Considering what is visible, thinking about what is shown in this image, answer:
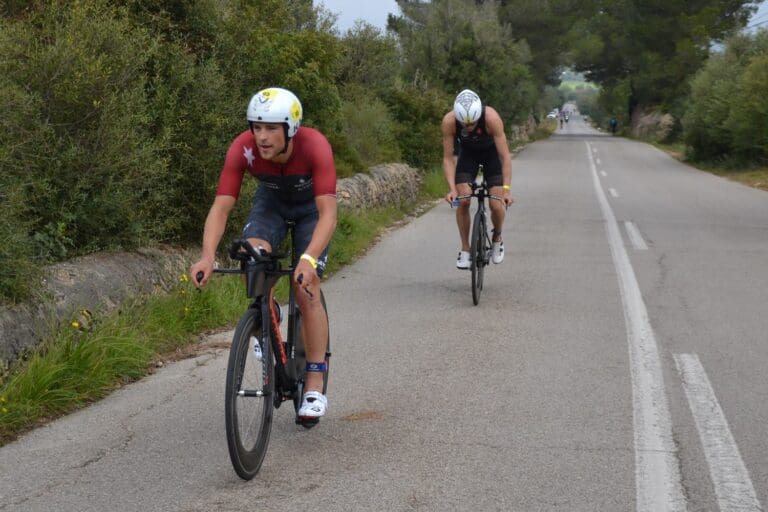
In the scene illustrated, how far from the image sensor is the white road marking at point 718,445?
4461mm

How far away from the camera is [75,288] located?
6.91 metres

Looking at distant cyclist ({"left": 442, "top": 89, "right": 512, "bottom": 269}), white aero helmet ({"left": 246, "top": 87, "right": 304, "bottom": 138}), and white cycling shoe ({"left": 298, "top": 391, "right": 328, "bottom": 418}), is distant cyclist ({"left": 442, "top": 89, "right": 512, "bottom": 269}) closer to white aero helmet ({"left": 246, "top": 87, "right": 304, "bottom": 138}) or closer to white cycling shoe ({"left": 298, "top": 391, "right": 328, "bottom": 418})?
white cycling shoe ({"left": 298, "top": 391, "right": 328, "bottom": 418})

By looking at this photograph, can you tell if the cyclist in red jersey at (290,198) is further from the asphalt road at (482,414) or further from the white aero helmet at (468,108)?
the white aero helmet at (468,108)

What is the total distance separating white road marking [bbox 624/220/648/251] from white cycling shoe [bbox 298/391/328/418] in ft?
29.7

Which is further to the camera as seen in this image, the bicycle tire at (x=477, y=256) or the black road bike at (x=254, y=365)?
the bicycle tire at (x=477, y=256)

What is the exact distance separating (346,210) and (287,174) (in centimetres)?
938

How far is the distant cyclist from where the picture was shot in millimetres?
9250

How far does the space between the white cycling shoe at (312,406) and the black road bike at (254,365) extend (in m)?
0.20

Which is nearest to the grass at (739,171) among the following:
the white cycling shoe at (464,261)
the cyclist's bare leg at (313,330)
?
the white cycling shoe at (464,261)

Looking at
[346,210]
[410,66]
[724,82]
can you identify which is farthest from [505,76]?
[346,210]

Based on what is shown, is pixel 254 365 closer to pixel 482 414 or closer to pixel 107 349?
pixel 482 414

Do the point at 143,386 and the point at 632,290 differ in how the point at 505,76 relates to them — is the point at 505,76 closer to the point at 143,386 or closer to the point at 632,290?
the point at 632,290

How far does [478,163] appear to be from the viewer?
10000mm

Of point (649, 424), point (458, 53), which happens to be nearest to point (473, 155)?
point (649, 424)
